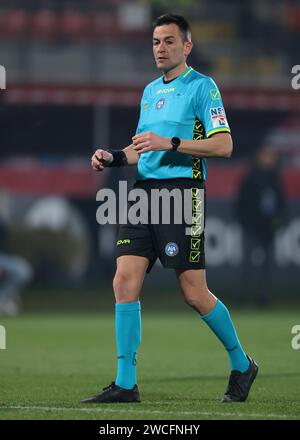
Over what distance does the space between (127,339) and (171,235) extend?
27.4 inches

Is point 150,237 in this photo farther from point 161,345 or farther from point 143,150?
point 161,345

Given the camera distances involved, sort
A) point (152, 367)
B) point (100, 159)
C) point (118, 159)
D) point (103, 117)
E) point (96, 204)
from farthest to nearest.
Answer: point (103, 117) → point (96, 204) → point (152, 367) → point (118, 159) → point (100, 159)

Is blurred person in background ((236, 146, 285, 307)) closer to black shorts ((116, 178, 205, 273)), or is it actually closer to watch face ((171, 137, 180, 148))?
black shorts ((116, 178, 205, 273))

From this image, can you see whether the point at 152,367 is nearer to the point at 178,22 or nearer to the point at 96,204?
the point at 178,22

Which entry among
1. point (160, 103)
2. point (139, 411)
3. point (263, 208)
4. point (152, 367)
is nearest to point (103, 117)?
point (263, 208)

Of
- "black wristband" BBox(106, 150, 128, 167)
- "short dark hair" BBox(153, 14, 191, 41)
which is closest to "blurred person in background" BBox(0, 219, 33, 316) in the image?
"black wristband" BBox(106, 150, 128, 167)

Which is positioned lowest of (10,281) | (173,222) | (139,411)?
(10,281)

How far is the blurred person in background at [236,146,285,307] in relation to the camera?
18375 millimetres

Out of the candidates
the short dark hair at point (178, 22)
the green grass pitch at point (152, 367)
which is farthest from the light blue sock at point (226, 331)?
the short dark hair at point (178, 22)

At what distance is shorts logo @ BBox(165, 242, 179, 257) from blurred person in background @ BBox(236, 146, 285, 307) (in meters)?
10.6

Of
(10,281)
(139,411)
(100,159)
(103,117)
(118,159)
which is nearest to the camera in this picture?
(139,411)

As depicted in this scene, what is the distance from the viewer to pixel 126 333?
306 inches

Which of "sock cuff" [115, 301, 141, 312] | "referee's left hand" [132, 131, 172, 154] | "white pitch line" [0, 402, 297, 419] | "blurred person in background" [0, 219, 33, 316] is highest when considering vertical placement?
"referee's left hand" [132, 131, 172, 154]

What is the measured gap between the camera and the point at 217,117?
7.69 m
